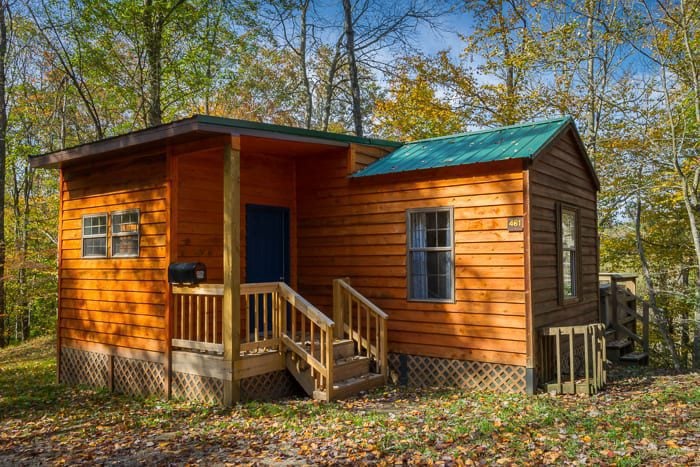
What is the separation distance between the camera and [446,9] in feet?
57.4

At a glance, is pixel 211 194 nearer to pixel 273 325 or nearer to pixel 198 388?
pixel 273 325

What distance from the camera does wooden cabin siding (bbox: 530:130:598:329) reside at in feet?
24.9

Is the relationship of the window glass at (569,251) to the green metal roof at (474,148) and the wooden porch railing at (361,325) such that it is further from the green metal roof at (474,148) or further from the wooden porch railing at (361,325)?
the wooden porch railing at (361,325)

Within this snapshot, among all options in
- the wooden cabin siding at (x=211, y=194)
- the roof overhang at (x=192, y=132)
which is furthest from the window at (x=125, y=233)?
the roof overhang at (x=192, y=132)

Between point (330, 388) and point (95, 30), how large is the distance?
43.3 ft

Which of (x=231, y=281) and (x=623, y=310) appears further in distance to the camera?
(x=623, y=310)

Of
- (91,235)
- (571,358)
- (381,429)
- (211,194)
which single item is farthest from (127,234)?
Answer: (571,358)

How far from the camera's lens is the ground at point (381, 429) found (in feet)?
Answer: 16.4

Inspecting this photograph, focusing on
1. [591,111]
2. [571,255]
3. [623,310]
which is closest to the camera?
[571,255]

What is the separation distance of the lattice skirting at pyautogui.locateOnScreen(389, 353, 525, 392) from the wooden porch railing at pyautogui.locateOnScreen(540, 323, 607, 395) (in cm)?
53

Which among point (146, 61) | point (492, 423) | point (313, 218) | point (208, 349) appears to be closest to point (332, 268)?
point (313, 218)

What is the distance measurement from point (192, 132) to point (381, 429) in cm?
438

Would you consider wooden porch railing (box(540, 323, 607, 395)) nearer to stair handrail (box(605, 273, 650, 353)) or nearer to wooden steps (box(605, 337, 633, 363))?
wooden steps (box(605, 337, 633, 363))

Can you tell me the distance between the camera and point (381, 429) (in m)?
5.80
